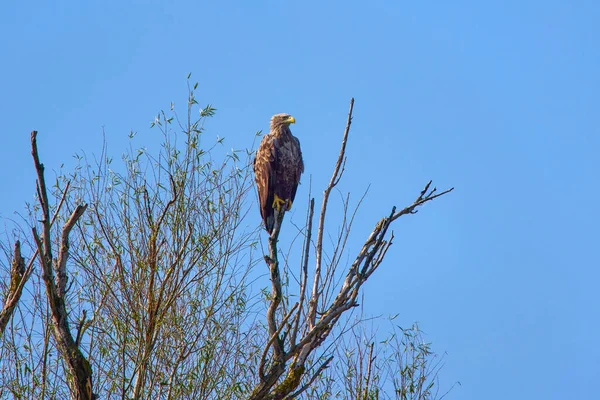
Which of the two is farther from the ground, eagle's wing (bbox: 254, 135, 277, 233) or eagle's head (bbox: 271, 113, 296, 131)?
eagle's head (bbox: 271, 113, 296, 131)

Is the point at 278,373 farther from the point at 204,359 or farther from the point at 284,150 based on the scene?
the point at 284,150

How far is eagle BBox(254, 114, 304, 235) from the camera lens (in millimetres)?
8922

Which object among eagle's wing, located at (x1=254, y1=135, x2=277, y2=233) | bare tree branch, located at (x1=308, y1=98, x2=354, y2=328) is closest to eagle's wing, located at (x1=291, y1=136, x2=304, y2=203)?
eagle's wing, located at (x1=254, y1=135, x2=277, y2=233)

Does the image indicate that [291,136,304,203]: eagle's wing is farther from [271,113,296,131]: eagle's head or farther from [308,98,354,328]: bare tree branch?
[308,98,354,328]: bare tree branch

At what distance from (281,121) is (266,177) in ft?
2.47

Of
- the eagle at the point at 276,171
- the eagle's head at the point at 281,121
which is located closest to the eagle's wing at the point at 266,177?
the eagle at the point at 276,171

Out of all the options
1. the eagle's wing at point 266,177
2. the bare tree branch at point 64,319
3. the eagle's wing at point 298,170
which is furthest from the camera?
the eagle's wing at point 298,170

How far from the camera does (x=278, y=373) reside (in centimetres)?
434

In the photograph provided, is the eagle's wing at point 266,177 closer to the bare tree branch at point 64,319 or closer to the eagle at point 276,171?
the eagle at point 276,171

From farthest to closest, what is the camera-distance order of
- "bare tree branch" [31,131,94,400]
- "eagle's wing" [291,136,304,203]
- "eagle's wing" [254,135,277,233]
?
"eagle's wing" [291,136,304,203] < "eagle's wing" [254,135,277,233] < "bare tree branch" [31,131,94,400]

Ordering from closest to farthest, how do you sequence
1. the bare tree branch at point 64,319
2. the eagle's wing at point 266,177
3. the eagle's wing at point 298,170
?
the bare tree branch at point 64,319 < the eagle's wing at point 266,177 < the eagle's wing at point 298,170

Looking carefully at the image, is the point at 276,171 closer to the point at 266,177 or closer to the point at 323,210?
the point at 266,177

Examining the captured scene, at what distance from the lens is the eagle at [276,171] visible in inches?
351

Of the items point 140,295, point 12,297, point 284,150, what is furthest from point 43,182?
point 284,150
